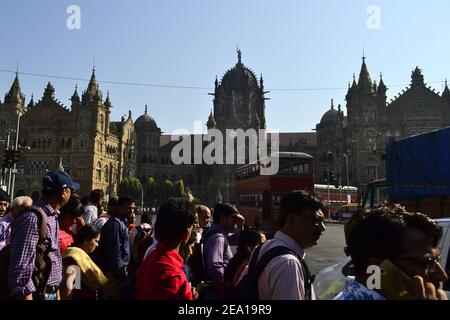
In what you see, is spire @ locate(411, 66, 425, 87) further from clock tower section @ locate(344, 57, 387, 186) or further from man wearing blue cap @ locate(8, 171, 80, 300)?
man wearing blue cap @ locate(8, 171, 80, 300)

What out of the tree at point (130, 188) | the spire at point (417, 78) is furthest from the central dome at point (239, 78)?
the spire at point (417, 78)

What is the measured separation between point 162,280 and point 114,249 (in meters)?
2.53

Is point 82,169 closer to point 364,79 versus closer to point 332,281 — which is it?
point 364,79

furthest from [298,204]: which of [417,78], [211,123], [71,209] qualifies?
[211,123]

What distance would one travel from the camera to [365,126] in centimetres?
5688

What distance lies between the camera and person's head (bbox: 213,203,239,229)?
17.7ft

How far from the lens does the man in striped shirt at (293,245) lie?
250 centimetres

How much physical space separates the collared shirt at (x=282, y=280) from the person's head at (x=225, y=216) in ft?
9.07

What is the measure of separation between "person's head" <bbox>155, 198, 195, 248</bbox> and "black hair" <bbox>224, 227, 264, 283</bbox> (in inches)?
55.2

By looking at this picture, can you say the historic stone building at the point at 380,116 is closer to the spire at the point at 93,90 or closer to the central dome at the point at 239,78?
the central dome at the point at 239,78

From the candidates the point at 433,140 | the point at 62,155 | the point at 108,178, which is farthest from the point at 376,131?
→ the point at 433,140
